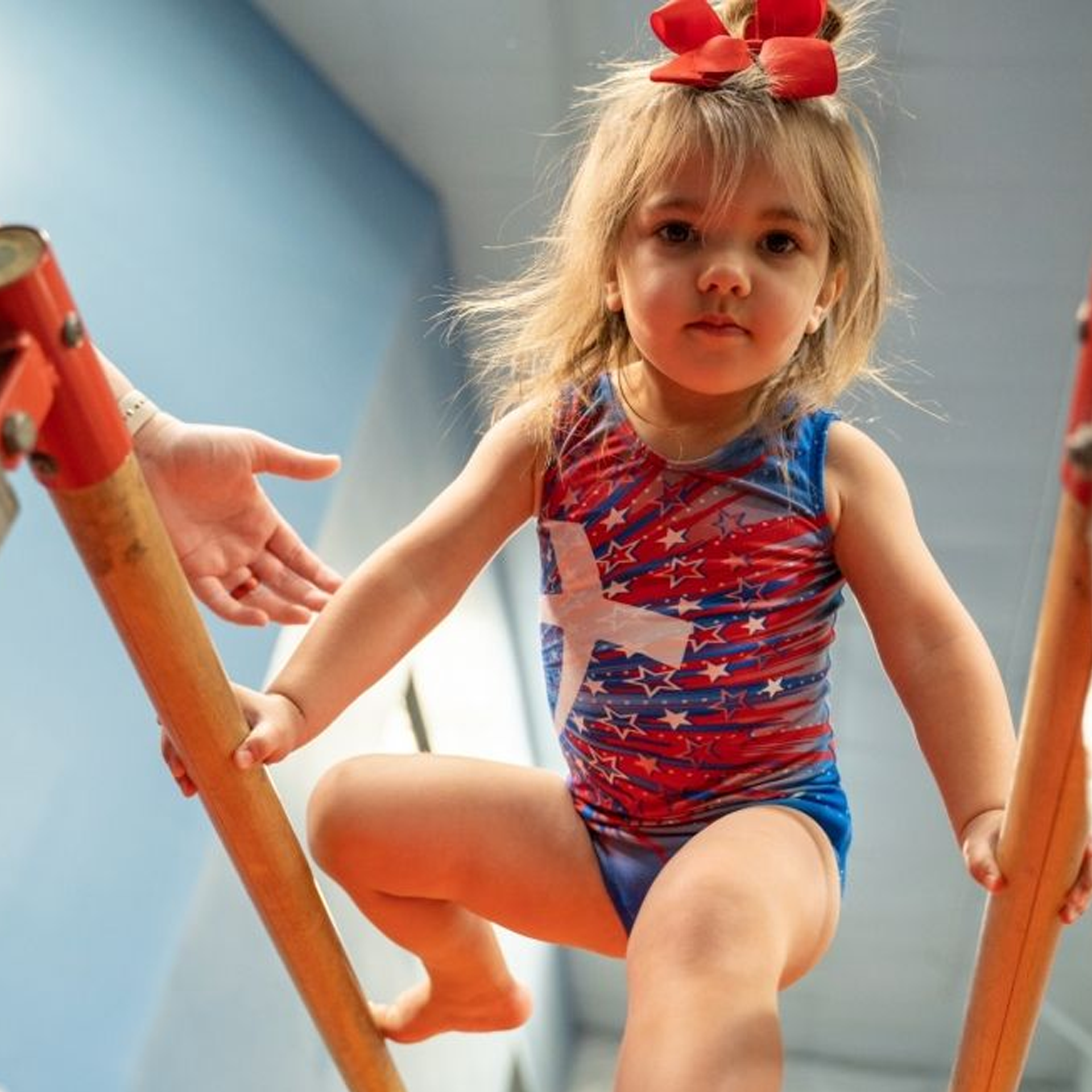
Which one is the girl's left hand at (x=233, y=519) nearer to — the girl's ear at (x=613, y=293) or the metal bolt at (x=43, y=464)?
the girl's ear at (x=613, y=293)

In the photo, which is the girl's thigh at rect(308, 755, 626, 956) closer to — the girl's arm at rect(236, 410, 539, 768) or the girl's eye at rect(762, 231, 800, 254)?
the girl's arm at rect(236, 410, 539, 768)

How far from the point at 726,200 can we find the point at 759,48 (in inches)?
5.6

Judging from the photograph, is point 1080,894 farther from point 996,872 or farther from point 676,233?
point 676,233

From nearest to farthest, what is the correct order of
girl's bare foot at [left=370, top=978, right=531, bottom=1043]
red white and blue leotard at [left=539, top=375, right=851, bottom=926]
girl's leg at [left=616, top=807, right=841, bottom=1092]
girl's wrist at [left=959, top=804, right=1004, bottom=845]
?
girl's leg at [left=616, top=807, right=841, bottom=1092]
girl's wrist at [left=959, top=804, right=1004, bottom=845]
red white and blue leotard at [left=539, top=375, right=851, bottom=926]
girl's bare foot at [left=370, top=978, right=531, bottom=1043]

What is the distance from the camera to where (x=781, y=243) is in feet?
3.41

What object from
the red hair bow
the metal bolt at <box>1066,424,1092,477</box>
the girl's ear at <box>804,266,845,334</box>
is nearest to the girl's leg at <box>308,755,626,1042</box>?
the girl's ear at <box>804,266,845,334</box>

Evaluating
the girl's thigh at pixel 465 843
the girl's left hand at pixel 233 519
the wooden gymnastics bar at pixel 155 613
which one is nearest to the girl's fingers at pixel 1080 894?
the girl's thigh at pixel 465 843

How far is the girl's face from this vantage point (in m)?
1.01

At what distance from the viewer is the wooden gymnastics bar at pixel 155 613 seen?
0.68 m

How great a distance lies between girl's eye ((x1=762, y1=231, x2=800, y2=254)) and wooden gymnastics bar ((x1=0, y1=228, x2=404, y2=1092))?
0.39m

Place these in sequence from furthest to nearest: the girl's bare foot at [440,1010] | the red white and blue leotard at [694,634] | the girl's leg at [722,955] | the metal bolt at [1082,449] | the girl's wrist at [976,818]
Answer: the girl's bare foot at [440,1010], the red white and blue leotard at [694,634], the girl's wrist at [976,818], the girl's leg at [722,955], the metal bolt at [1082,449]

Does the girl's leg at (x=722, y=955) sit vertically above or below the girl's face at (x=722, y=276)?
below

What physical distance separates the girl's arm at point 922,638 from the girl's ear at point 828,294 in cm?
7

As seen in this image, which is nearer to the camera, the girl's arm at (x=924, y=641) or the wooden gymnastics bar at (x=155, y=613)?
the wooden gymnastics bar at (x=155, y=613)
